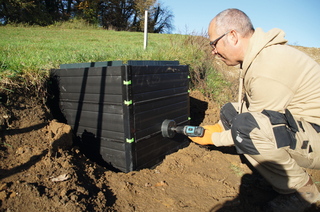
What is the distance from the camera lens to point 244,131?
1887mm

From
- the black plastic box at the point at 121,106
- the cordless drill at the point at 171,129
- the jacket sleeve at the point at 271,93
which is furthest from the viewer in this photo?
the cordless drill at the point at 171,129

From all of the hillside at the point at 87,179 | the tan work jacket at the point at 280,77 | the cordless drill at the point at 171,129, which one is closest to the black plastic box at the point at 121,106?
the cordless drill at the point at 171,129

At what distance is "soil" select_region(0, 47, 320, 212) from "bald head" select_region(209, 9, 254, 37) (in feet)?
4.99

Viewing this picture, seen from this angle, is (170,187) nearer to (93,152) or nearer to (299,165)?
(93,152)

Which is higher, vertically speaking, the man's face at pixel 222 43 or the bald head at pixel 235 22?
Result: the bald head at pixel 235 22

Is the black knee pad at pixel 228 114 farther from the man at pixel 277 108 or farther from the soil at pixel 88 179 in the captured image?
the man at pixel 277 108

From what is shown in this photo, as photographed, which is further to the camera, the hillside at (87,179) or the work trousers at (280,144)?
the work trousers at (280,144)

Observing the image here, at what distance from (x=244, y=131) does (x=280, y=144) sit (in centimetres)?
31

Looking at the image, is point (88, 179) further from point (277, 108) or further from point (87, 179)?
point (277, 108)

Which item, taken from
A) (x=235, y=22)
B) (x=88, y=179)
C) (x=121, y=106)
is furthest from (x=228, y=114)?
(x=88, y=179)

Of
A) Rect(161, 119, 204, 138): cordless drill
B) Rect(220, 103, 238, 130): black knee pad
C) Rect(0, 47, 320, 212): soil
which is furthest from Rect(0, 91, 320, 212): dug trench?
Rect(220, 103, 238, 130): black knee pad

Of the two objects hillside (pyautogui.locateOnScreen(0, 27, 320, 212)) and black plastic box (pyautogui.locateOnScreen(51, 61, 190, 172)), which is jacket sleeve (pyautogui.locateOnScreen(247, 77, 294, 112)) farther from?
black plastic box (pyautogui.locateOnScreen(51, 61, 190, 172))

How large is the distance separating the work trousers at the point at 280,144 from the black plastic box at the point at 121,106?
93 cm

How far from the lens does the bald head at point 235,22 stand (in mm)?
1877
